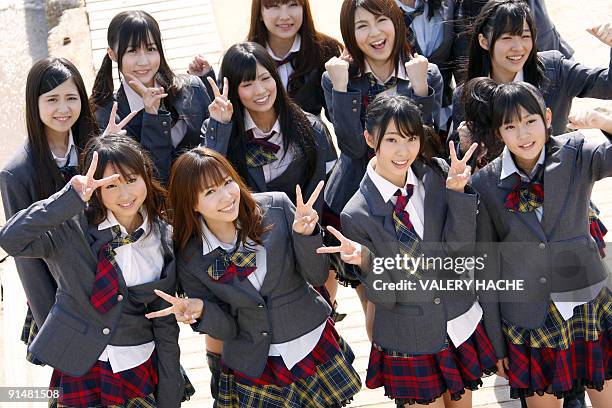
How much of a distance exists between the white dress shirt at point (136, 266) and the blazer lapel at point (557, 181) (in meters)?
1.30

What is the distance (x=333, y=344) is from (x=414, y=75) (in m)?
1.05

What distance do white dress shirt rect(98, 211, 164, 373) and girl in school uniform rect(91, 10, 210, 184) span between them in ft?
1.78

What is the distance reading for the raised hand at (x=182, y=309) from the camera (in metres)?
3.23

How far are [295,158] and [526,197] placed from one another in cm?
93

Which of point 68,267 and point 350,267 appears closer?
point 68,267

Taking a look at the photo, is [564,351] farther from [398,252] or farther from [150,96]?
[150,96]

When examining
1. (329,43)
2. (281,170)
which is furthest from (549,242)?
(329,43)

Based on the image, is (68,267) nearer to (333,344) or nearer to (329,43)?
(333,344)

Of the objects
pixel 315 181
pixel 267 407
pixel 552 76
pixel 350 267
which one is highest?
pixel 552 76

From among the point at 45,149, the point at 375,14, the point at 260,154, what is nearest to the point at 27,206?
the point at 45,149

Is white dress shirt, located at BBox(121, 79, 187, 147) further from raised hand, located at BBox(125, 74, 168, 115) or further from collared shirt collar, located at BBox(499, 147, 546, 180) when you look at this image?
collared shirt collar, located at BBox(499, 147, 546, 180)

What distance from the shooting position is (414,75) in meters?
3.75

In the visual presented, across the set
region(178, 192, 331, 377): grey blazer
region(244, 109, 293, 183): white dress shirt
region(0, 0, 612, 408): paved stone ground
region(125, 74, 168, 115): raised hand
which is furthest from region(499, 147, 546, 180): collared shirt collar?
region(125, 74, 168, 115): raised hand

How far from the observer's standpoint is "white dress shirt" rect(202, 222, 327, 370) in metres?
3.36
